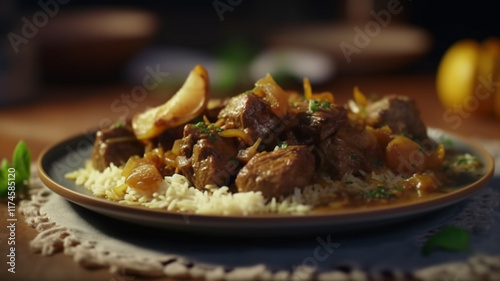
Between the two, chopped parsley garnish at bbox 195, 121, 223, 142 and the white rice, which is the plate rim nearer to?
the white rice

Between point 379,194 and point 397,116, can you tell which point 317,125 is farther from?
point 397,116

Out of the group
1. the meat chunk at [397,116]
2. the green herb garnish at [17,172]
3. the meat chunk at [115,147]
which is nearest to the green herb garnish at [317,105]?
the meat chunk at [397,116]

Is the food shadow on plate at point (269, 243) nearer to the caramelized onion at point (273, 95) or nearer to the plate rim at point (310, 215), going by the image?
the plate rim at point (310, 215)

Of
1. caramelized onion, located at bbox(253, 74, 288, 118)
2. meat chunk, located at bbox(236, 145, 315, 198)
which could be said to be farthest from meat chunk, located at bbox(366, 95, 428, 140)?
meat chunk, located at bbox(236, 145, 315, 198)

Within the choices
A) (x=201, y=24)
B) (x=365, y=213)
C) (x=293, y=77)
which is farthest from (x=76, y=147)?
(x=201, y=24)

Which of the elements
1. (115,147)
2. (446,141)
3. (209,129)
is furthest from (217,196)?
(446,141)
